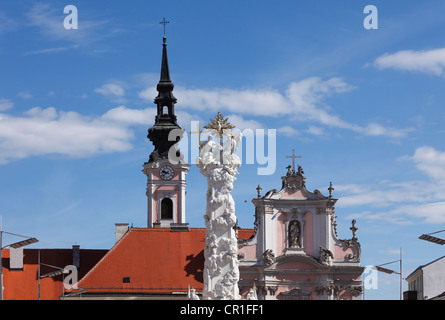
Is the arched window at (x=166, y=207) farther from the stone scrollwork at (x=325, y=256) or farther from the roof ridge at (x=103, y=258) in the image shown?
the stone scrollwork at (x=325, y=256)

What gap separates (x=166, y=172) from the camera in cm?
7969

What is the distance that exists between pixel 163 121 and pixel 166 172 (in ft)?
12.9

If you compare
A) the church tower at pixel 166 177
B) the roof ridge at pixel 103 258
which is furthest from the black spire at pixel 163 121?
the roof ridge at pixel 103 258

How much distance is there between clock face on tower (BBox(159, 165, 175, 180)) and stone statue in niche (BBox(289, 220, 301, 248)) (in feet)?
50.1

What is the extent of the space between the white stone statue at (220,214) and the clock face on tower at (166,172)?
3107 cm

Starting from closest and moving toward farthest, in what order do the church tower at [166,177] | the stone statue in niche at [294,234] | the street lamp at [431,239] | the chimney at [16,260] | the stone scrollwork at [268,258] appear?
the street lamp at [431,239], the stone scrollwork at [268,258], the stone statue in niche at [294,234], the chimney at [16,260], the church tower at [166,177]

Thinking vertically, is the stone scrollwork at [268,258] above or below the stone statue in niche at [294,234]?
below

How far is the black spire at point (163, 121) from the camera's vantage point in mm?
80375

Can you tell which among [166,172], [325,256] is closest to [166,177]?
[166,172]

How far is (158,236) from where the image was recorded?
6938cm
